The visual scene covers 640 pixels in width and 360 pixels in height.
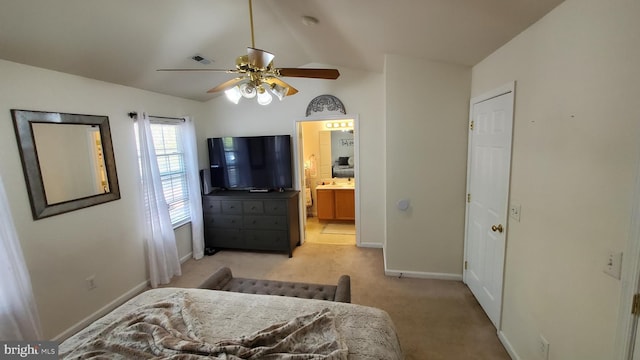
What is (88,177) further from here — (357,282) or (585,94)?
(585,94)

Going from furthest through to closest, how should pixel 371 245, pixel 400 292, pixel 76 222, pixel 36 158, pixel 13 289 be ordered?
1. pixel 371 245
2. pixel 400 292
3. pixel 76 222
4. pixel 36 158
5. pixel 13 289

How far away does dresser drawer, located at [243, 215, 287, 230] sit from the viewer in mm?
3924

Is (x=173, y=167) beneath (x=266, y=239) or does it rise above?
above

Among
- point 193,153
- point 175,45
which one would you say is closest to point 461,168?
point 175,45

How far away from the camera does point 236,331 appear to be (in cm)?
155

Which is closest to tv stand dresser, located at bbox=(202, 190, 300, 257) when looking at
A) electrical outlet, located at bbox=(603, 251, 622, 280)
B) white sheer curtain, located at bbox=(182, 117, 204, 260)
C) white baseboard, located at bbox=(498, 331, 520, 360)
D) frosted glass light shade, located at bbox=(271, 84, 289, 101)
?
white sheer curtain, located at bbox=(182, 117, 204, 260)

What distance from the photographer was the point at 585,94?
131 centimetres

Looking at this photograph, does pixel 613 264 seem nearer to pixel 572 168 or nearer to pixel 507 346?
pixel 572 168

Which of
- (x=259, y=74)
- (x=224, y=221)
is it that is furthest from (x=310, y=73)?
(x=224, y=221)

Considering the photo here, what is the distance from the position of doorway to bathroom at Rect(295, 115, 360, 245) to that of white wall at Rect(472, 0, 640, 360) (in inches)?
122

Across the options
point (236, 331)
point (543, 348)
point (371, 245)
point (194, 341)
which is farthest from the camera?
point (371, 245)

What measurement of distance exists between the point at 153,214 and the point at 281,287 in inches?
75.9

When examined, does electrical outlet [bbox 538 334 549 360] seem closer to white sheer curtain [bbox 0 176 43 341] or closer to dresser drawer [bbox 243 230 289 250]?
dresser drawer [bbox 243 230 289 250]

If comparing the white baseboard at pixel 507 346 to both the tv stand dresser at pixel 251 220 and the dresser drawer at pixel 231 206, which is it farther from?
the dresser drawer at pixel 231 206
